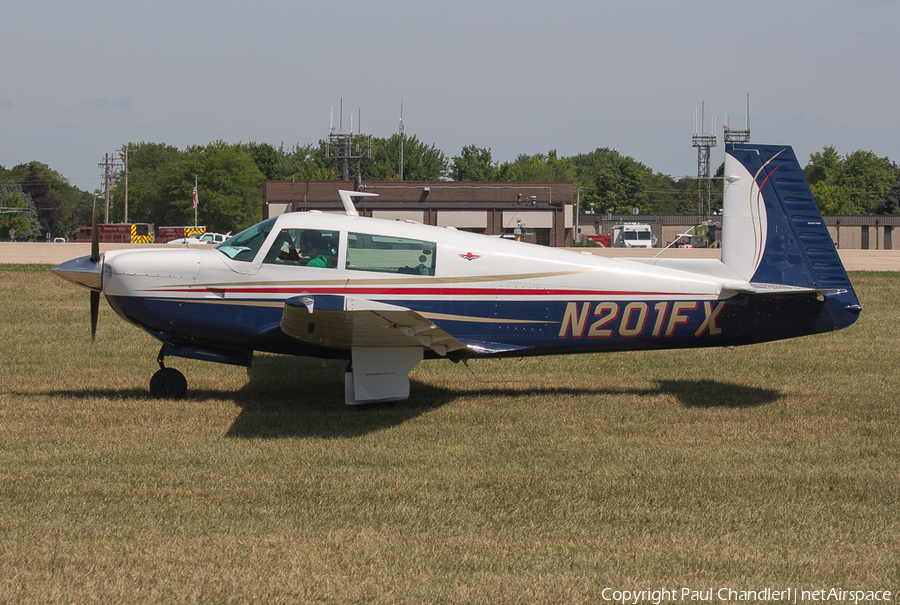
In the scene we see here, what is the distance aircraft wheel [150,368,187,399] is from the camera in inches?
345

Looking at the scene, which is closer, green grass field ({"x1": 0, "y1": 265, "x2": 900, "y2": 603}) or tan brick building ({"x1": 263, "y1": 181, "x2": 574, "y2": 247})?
green grass field ({"x1": 0, "y1": 265, "x2": 900, "y2": 603})

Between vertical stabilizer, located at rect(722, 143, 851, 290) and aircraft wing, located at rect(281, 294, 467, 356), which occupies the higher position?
vertical stabilizer, located at rect(722, 143, 851, 290)

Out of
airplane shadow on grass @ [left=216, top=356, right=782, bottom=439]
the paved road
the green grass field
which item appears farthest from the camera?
the paved road

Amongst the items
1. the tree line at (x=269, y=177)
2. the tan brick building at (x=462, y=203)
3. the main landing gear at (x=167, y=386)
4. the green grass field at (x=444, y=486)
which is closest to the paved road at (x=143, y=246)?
the tan brick building at (x=462, y=203)

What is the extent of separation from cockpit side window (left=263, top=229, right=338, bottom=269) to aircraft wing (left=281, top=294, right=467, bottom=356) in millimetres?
875

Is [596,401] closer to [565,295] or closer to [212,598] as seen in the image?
[565,295]

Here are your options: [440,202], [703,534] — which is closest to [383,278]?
[703,534]

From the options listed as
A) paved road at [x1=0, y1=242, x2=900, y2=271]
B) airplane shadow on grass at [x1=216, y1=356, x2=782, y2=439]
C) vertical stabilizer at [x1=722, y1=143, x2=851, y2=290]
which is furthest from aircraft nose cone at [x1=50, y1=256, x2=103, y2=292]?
paved road at [x1=0, y1=242, x2=900, y2=271]

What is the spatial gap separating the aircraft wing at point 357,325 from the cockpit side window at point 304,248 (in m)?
0.87

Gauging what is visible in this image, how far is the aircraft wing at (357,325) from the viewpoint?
674 centimetres

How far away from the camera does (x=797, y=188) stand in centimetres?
856

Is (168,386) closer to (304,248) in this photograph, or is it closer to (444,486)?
(304,248)

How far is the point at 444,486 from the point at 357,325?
6.62ft

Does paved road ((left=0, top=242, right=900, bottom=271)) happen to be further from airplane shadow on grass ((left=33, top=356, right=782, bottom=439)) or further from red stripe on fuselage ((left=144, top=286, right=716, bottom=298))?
red stripe on fuselage ((left=144, top=286, right=716, bottom=298))
